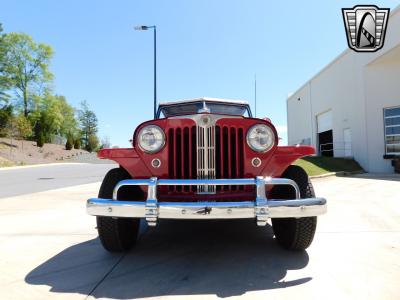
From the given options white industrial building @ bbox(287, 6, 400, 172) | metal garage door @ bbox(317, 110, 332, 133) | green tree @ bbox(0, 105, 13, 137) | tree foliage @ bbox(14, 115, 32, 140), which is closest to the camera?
white industrial building @ bbox(287, 6, 400, 172)

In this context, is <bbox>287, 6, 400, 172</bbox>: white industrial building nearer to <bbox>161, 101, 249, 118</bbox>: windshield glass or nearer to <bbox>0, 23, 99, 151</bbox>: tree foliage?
<bbox>161, 101, 249, 118</bbox>: windshield glass

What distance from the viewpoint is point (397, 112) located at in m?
14.6

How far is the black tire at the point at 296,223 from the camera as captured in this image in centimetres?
276

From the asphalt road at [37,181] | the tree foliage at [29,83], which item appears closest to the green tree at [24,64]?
the tree foliage at [29,83]

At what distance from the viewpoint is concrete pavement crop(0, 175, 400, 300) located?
2201mm

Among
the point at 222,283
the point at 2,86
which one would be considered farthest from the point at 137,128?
the point at 2,86

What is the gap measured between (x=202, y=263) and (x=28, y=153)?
35573 mm

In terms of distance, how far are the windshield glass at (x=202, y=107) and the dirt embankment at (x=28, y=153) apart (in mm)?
25857

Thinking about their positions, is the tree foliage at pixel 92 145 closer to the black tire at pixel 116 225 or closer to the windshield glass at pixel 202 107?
the windshield glass at pixel 202 107

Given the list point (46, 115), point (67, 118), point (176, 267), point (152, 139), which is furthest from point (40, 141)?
Answer: point (176, 267)

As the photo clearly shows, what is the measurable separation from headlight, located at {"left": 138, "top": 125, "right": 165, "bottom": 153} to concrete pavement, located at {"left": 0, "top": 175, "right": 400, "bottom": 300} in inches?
41.6

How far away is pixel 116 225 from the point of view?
276 centimetres

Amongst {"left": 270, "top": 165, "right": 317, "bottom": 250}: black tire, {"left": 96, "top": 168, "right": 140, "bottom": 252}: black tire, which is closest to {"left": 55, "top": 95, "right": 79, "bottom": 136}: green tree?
{"left": 96, "top": 168, "right": 140, "bottom": 252}: black tire

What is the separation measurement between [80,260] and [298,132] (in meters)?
27.3
